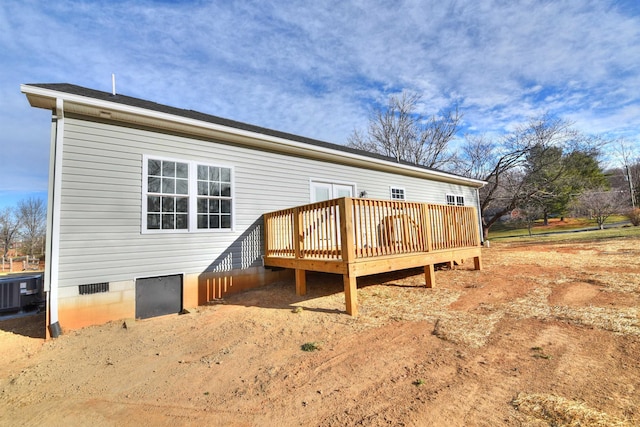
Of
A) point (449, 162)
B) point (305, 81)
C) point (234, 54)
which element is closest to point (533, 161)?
point (449, 162)

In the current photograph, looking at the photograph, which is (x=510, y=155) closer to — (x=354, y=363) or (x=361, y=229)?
(x=361, y=229)

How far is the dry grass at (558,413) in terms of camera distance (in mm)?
1794

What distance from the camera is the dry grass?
1794 millimetres

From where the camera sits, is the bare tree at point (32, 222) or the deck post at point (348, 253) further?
the bare tree at point (32, 222)

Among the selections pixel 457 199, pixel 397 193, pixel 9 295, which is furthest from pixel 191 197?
pixel 457 199

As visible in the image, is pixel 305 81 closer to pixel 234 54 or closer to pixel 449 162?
pixel 234 54

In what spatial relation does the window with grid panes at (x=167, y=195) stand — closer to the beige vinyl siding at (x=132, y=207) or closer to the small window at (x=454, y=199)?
the beige vinyl siding at (x=132, y=207)

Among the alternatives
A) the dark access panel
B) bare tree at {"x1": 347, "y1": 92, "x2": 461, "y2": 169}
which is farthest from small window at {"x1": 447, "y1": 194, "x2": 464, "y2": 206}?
the dark access panel

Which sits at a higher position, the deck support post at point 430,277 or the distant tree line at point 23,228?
the distant tree line at point 23,228

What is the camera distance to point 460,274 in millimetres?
7098

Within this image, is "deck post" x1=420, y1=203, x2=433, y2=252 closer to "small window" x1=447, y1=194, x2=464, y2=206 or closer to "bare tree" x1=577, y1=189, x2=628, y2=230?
"small window" x1=447, y1=194, x2=464, y2=206

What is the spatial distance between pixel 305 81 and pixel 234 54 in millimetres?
6611

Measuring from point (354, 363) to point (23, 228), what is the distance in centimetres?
3500

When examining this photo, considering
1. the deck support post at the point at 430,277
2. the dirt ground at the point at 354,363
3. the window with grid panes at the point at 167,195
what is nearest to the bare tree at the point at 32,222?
the dirt ground at the point at 354,363
